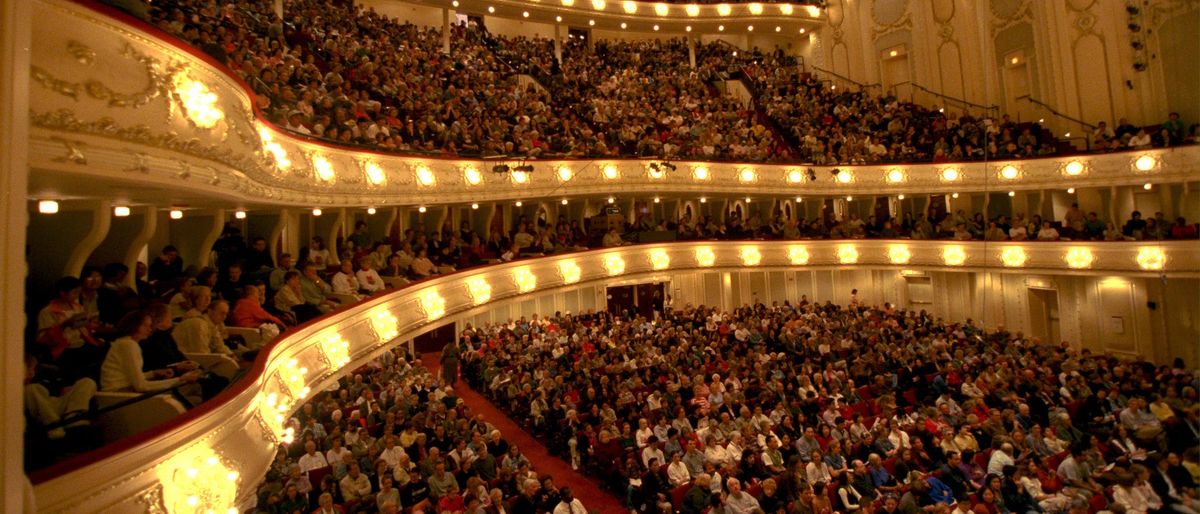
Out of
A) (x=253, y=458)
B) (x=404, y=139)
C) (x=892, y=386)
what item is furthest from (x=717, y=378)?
(x=253, y=458)

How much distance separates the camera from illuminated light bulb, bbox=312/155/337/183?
7735mm

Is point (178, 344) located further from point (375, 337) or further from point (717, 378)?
point (717, 378)

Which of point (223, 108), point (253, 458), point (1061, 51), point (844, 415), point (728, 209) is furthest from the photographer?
point (728, 209)

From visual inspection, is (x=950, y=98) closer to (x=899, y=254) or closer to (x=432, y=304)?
(x=899, y=254)

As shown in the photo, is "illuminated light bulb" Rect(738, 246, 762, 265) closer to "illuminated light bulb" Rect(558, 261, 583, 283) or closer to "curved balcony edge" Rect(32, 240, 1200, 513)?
"curved balcony edge" Rect(32, 240, 1200, 513)

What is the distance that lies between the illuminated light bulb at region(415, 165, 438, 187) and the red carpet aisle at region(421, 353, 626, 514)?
4252 mm

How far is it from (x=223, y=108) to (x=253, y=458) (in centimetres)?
248

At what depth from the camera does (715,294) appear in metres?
21.8

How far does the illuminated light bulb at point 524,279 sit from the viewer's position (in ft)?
41.1

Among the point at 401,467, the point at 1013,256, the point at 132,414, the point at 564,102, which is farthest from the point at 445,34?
the point at 132,414

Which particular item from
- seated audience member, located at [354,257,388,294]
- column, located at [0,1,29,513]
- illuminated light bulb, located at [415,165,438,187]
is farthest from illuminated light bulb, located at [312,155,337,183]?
column, located at [0,1,29,513]

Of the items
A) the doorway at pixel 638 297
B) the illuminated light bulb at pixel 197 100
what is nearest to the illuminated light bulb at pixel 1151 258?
the doorway at pixel 638 297

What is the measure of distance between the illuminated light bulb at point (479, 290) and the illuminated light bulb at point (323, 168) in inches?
134

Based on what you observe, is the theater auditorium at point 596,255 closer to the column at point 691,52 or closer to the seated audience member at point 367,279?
the seated audience member at point 367,279
